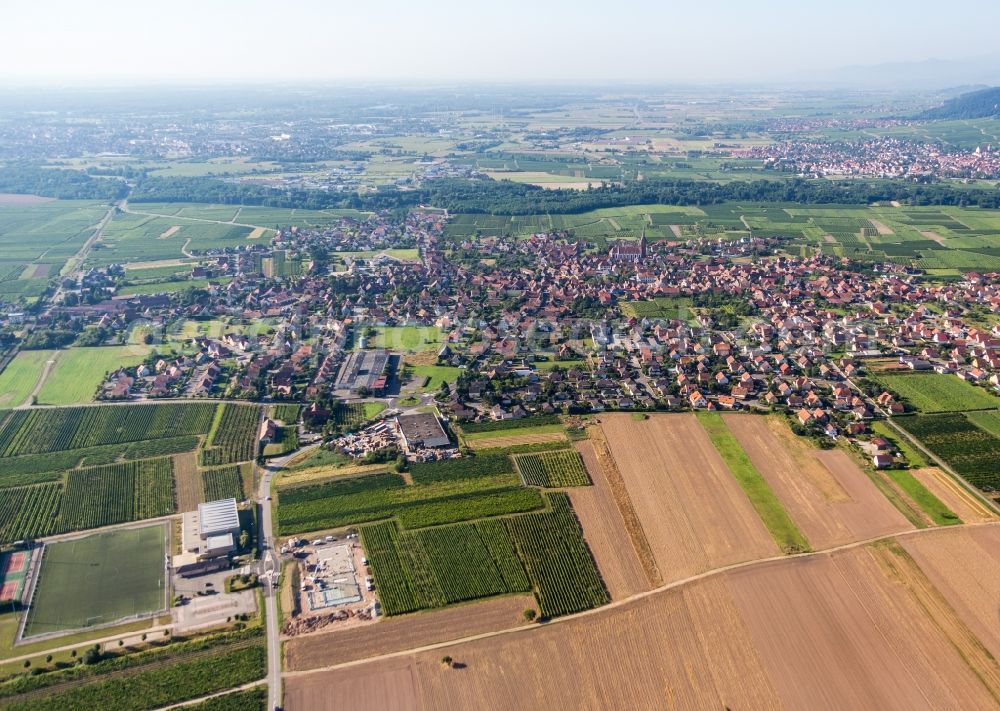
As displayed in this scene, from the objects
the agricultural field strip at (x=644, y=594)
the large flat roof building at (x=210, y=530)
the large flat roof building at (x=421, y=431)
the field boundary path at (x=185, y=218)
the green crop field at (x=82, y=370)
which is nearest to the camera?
the agricultural field strip at (x=644, y=594)

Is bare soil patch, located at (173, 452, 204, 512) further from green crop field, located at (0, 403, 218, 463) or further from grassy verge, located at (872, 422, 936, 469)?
grassy verge, located at (872, 422, 936, 469)

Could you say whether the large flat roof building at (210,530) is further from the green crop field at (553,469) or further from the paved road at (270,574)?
the green crop field at (553,469)

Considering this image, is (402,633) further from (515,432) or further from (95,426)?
(95,426)

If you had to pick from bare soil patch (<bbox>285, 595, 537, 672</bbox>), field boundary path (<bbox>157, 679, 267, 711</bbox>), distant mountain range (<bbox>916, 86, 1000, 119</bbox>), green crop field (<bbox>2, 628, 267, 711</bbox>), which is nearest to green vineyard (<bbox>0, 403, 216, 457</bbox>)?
green crop field (<bbox>2, 628, 267, 711</bbox>)

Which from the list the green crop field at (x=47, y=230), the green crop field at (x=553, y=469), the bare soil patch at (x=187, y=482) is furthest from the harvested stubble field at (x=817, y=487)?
the green crop field at (x=47, y=230)

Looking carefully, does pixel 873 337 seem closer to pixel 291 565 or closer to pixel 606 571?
pixel 606 571

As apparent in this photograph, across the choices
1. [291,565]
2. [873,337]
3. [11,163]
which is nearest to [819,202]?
[873,337]

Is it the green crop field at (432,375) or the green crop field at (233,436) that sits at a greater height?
the green crop field at (432,375)
